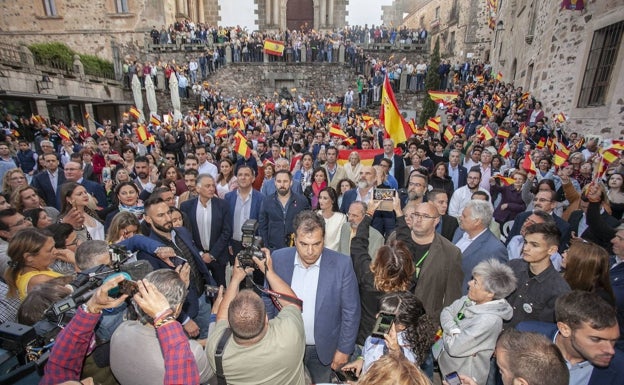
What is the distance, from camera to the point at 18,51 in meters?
13.7

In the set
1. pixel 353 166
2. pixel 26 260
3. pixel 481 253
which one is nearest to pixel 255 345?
pixel 26 260

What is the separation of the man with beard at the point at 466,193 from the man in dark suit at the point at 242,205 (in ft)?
10.1

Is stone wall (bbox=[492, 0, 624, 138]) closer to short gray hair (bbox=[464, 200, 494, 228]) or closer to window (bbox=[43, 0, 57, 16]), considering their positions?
short gray hair (bbox=[464, 200, 494, 228])

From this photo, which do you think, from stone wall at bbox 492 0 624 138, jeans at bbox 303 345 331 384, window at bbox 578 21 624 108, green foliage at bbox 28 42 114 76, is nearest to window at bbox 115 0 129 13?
green foliage at bbox 28 42 114 76

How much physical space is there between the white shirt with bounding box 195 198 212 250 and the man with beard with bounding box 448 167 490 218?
3702 millimetres

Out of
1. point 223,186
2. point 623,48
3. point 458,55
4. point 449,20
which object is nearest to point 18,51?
point 223,186

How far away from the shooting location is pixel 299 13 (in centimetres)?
3209

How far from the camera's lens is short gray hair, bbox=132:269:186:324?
1.84m

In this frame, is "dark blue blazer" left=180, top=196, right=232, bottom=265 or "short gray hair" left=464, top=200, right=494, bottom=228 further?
"dark blue blazer" left=180, top=196, right=232, bottom=265

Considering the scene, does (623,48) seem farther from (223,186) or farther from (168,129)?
(168,129)

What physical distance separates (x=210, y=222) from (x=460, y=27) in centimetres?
3280

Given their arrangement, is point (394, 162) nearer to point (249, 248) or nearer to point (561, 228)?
point (561, 228)

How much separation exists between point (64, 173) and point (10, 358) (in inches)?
192

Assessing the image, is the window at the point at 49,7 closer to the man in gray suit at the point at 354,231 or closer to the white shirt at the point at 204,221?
the white shirt at the point at 204,221
